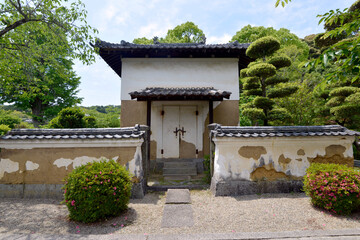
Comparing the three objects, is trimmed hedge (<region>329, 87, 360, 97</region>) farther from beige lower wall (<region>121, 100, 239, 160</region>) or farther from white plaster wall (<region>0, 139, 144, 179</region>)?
white plaster wall (<region>0, 139, 144, 179</region>)

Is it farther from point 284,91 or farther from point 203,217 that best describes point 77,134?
point 284,91

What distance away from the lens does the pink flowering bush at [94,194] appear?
12.2 feet

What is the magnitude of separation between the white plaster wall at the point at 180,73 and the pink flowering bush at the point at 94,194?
5708 millimetres

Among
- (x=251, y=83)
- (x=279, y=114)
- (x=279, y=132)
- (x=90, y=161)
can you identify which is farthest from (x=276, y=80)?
(x=90, y=161)

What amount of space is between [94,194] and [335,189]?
17.2 ft

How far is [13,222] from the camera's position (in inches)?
148

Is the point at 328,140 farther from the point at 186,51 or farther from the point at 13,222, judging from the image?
the point at 13,222

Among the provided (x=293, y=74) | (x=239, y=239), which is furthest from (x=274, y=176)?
(x=293, y=74)

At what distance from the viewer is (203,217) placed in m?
3.93

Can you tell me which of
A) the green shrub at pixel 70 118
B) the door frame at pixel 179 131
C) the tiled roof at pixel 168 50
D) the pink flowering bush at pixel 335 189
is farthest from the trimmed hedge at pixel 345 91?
the green shrub at pixel 70 118

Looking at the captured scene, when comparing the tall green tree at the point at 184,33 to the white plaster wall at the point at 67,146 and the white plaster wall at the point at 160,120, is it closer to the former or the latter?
the white plaster wall at the point at 160,120

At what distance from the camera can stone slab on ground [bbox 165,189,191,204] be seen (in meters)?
4.74

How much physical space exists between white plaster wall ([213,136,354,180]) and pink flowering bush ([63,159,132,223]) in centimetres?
284

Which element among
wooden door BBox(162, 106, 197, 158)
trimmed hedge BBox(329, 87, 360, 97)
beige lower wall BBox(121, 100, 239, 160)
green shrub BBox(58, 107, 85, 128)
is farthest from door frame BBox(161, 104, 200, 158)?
trimmed hedge BBox(329, 87, 360, 97)
